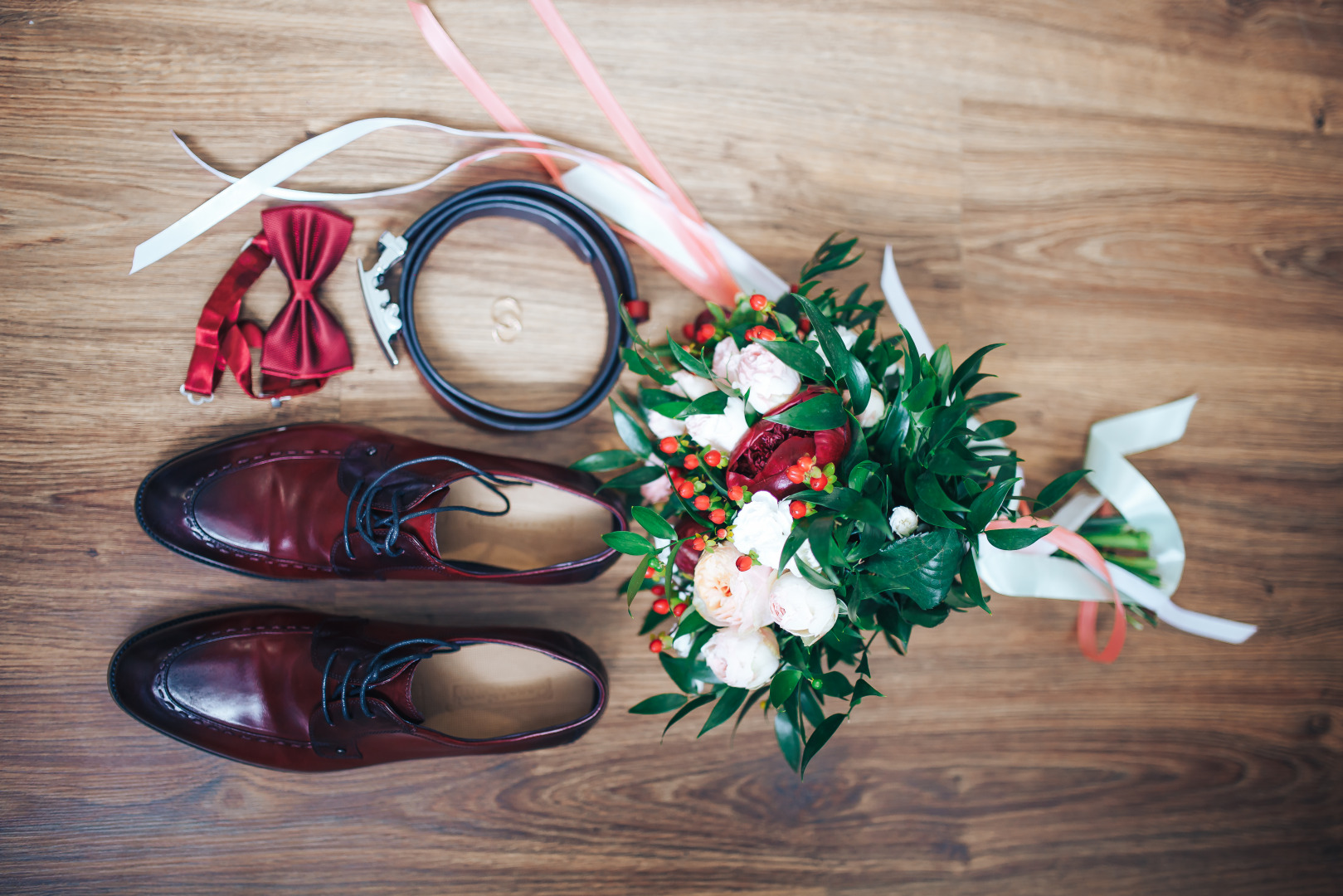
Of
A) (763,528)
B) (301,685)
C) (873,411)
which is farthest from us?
(301,685)

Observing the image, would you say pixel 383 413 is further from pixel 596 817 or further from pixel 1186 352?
pixel 1186 352

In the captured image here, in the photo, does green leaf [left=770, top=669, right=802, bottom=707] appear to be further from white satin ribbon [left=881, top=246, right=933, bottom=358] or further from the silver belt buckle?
the silver belt buckle

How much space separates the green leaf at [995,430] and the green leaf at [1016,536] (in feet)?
0.45

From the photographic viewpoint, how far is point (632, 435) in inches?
34.2

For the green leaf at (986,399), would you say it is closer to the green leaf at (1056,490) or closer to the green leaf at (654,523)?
the green leaf at (1056,490)

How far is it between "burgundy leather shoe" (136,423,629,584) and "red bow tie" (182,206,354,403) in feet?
0.31

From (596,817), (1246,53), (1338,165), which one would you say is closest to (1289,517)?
(1338,165)

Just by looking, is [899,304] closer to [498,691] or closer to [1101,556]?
[1101,556]

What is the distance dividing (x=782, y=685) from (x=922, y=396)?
34cm

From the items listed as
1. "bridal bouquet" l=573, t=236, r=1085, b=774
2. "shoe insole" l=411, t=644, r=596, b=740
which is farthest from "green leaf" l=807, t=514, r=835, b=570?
"shoe insole" l=411, t=644, r=596, b=740

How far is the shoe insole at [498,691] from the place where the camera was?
103cm

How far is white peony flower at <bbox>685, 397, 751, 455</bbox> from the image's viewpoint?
0.74m

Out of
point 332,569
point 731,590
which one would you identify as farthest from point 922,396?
point 332,569

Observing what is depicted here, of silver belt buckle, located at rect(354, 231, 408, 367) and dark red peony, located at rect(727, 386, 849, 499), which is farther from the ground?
silver belt buckle, located at rect(354, 231, 408, 367)
